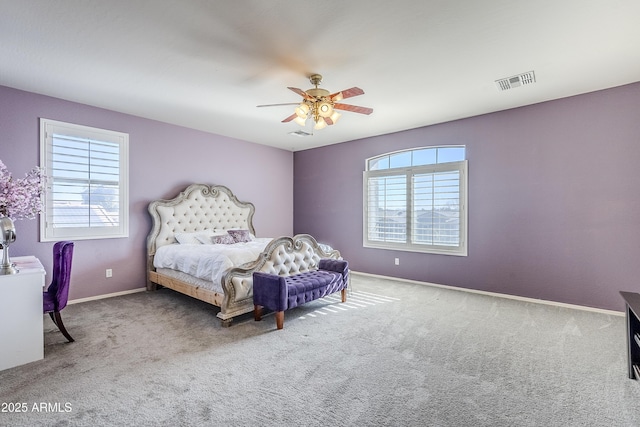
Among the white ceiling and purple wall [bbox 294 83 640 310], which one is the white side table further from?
purple wall [bbox 294 83 640 310]

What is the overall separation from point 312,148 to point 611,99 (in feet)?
16.6

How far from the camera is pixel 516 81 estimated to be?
11.5ft

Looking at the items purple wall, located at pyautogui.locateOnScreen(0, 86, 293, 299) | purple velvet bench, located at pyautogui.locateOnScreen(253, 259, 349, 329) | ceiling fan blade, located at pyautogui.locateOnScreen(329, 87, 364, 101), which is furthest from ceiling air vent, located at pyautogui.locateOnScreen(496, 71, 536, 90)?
purple wall, located at pyautogui.locateOnScreen(0, 86, 293, 299)

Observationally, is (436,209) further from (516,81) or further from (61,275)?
(61,275)

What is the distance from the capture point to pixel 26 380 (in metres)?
2.28

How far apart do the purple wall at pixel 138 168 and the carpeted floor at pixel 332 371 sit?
2.90 ft

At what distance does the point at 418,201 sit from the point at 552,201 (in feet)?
6.29

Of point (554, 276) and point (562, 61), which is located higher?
point (562, 61)

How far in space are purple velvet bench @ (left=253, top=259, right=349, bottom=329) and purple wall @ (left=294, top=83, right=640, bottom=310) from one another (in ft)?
6.67

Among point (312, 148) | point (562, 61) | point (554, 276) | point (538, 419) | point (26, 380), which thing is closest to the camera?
point (538, 419)

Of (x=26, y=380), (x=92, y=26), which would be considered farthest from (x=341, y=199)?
(x=26, y=380)

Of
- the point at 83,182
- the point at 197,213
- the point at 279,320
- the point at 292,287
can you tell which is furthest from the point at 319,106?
the point at 83,182

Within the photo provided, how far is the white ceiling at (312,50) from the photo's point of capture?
90.1 inches

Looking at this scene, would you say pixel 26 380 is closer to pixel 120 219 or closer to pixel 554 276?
pixel 120 219
